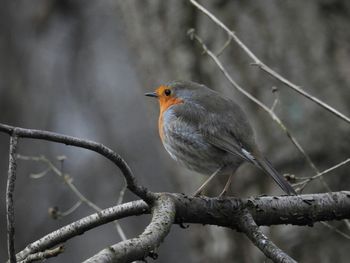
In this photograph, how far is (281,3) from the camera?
4691 millimetres

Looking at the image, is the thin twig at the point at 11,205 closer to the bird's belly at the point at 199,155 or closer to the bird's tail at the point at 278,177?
the bird's tail at the point at 278,177

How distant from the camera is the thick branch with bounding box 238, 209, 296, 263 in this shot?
2.27m

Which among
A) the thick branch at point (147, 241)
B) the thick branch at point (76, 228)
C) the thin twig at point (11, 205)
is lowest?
the thick branch at point (147, 241)

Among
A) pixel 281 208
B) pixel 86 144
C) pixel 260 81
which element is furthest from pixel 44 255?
pixel 260 81

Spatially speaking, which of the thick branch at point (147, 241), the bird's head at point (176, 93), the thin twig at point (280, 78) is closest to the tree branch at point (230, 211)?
the thick branch at point (147, 241)

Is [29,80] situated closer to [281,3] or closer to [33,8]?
[33,8]

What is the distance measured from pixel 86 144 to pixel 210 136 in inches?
63.6

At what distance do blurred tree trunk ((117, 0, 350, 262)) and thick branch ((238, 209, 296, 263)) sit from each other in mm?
1795

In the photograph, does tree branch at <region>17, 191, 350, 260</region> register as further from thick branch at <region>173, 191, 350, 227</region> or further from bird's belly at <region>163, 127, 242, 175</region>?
bird's belly at <region>163, 127, 242, 175</region>

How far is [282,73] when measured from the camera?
4551 mm

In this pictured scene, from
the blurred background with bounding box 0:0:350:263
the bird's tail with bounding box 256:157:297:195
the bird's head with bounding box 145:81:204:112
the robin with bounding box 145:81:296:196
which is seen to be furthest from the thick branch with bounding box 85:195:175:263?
the blurred background with bounding box 0:0:350:263

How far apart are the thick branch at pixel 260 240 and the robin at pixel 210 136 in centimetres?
77

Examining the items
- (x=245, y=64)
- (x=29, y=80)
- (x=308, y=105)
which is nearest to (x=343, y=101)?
(x=308, y=105)

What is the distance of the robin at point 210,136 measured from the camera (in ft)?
11.6
